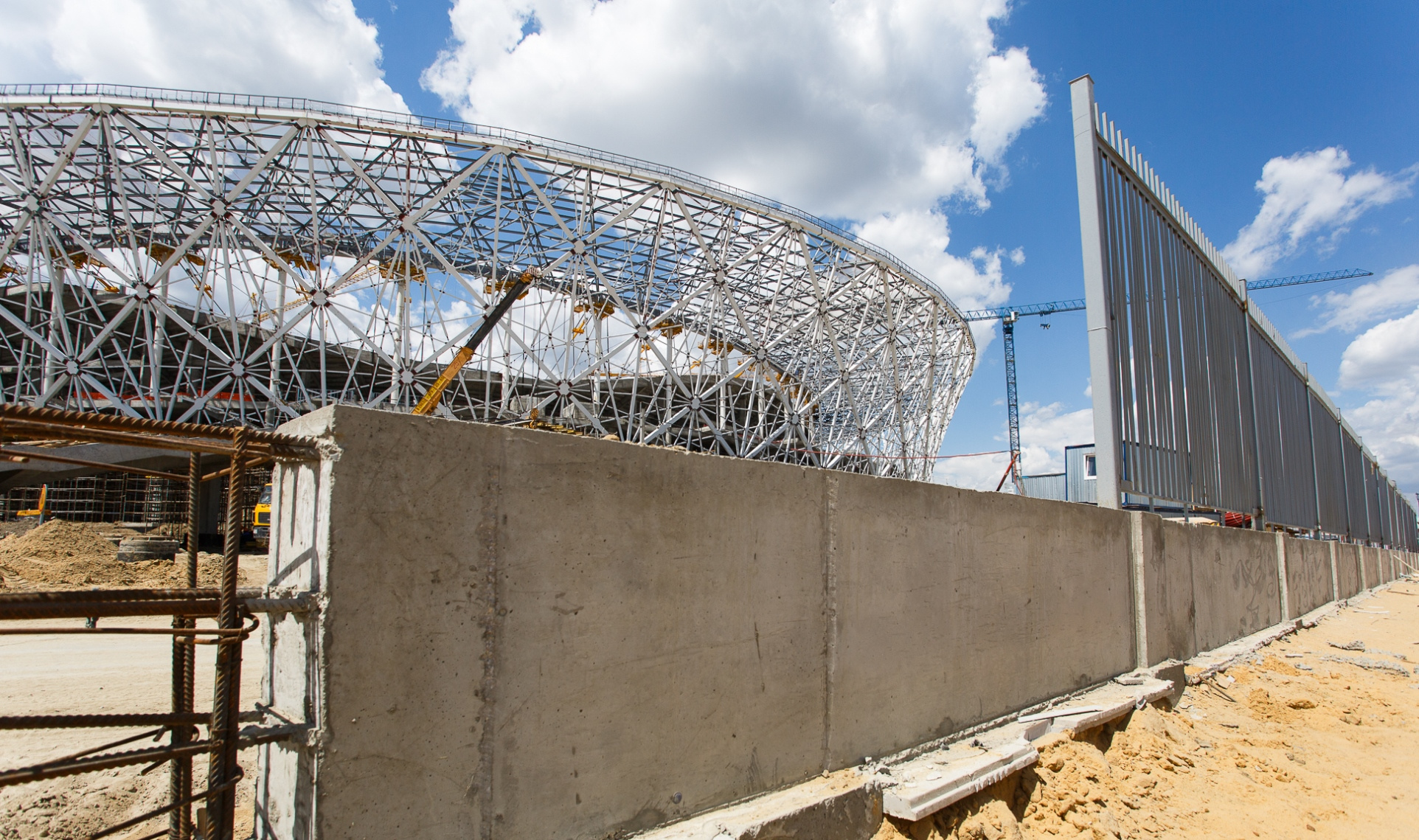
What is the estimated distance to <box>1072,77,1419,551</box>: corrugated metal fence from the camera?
7.08 m

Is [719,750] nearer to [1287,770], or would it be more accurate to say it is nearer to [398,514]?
[398,514]

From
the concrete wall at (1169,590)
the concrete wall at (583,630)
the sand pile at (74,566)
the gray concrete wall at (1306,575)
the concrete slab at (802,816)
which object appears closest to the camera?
the concrete wall at (583,630)

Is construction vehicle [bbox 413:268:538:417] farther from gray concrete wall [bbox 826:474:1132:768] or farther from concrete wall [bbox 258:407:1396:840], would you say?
concrete wall [bbox 258:407:1396:840]

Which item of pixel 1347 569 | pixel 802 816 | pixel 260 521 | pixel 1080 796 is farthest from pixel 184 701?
pixel 260 521

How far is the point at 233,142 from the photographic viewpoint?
24516 millimetres

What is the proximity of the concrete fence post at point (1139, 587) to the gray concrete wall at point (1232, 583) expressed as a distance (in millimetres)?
1654

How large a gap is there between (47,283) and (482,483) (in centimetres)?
3406

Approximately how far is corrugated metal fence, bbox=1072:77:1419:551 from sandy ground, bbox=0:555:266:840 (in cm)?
718

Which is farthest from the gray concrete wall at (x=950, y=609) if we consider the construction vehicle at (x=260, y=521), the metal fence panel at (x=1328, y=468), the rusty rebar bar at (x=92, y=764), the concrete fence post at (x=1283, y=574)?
the construction vehicle at (x=260, y=521)

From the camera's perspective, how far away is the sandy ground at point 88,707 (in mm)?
3664

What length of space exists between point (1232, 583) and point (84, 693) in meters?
12.1

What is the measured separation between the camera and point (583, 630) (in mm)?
2637

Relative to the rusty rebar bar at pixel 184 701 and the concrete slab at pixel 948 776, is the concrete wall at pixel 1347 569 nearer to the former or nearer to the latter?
the concrete slab at pixel 948 776

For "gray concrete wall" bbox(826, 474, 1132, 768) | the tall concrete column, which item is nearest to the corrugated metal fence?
the tall concrete column
